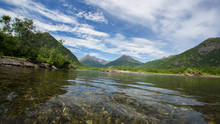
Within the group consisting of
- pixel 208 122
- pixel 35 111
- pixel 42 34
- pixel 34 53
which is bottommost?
pixel 208 122

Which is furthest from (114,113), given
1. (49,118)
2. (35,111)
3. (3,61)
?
(3,61)

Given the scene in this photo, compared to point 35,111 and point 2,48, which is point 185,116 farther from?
point 2,48

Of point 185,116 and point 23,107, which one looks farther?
point 185,116

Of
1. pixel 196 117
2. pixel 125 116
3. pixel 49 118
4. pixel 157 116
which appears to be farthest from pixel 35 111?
pixel 196 117

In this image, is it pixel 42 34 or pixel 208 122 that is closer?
pixel 208 122

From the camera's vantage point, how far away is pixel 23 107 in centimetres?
605

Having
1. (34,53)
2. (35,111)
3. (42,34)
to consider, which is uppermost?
(42,34)

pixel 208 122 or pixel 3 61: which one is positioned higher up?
pixel 3 61

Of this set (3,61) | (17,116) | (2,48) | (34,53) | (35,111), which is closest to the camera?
(17,116)

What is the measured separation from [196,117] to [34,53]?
89.8 metres

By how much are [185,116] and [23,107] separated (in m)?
9.99

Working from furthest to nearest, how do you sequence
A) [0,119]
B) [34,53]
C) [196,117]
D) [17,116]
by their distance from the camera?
[34,53], [196,117], [17,116], [0,119]

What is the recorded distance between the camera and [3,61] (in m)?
43.0

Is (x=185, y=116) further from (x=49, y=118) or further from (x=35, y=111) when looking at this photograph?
(x=35, y=111)
